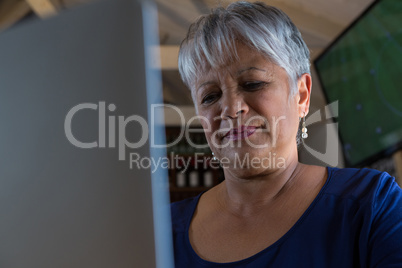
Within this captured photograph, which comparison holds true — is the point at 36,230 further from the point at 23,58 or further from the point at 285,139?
the point at 285,139

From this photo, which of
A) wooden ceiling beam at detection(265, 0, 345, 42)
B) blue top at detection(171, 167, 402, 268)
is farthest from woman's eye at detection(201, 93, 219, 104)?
wooden ceiling beam at detection(265, 0, 345, 42)

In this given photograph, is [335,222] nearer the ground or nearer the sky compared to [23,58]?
nearer the ground

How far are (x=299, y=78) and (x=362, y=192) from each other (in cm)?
30

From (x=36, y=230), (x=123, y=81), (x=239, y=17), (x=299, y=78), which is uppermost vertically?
(x=239, y=17)

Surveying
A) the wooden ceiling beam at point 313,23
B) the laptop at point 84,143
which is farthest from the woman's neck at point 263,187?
the wooden ceiling beam at point 313,23

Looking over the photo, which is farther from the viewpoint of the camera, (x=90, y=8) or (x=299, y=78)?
(x=299, y=78)

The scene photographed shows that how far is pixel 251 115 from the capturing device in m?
0.92

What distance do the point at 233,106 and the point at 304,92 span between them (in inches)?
8.4

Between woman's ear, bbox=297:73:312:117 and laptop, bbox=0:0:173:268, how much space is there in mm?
659

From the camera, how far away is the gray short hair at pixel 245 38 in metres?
0.93

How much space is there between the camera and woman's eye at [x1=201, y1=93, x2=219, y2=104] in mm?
962

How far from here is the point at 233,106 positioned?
92 cm

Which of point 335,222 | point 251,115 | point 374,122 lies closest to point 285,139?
point 251,115

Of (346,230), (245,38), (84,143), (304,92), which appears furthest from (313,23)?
(84,143)
